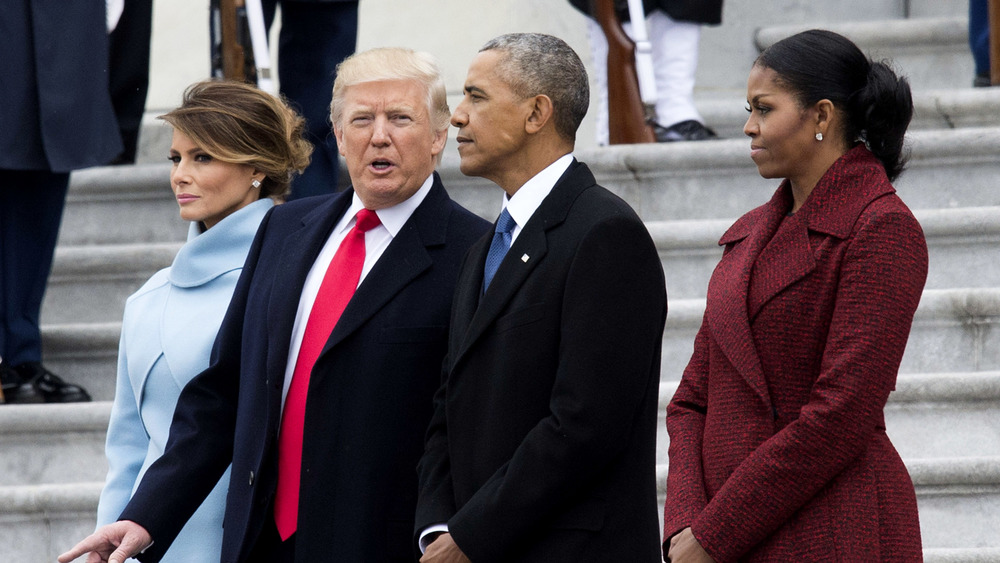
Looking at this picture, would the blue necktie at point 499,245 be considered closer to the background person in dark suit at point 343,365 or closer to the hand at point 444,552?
the background person in dark suit at point 343,365

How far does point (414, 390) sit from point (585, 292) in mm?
441

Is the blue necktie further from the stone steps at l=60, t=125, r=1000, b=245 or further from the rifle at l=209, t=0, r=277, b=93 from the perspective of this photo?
the rifle at l=209, t=0, r=277, b=93

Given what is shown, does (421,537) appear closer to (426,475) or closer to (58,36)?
(426,475)

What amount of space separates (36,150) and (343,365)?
215 centimetres

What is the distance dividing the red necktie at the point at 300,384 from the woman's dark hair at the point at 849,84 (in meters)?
0.86

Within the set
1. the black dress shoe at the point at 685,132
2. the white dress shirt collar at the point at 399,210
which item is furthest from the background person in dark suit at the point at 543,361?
the black dress shoe at the point at 685,132

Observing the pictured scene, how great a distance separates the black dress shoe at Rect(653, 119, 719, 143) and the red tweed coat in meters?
2.93

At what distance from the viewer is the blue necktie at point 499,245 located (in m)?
2.37

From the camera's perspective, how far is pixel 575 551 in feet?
7.04

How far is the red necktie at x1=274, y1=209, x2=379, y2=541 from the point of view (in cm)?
256

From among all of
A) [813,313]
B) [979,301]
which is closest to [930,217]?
[979,301]

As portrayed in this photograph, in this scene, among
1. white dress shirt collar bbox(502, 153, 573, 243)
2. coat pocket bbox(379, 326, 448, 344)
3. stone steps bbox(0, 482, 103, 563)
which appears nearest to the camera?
white dress shirt collar bbox(502, 153, 573, 243)

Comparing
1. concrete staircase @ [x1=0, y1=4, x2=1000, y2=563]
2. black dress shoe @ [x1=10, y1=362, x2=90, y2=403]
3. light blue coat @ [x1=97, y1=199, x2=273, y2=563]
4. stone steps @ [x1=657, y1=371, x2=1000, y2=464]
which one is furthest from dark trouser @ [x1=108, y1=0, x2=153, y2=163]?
stone steps @ [x1=657, y1=371, x2=1000, y2=464]

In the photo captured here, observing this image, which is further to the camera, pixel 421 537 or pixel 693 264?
pixel 693 264
